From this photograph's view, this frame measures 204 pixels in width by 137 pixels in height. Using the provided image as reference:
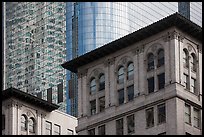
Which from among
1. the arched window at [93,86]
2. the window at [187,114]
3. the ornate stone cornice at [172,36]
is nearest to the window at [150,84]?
the window at [187,114]

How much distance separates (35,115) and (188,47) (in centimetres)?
2652

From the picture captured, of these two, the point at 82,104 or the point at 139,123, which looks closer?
the point at 139,123

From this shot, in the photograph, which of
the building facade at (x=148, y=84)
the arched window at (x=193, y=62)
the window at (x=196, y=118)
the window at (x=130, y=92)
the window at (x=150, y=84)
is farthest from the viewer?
the window at (x=130, y=92)

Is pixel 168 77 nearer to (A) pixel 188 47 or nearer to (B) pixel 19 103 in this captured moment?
(A) pixel 188 47

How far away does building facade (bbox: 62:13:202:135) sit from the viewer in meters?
110

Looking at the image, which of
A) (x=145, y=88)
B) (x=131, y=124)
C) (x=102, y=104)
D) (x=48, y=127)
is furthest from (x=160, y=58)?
(x=48, y=127)

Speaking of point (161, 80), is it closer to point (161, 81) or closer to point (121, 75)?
point (161, 81)

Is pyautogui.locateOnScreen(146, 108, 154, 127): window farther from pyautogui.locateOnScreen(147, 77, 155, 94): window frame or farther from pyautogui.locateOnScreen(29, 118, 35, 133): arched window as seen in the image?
pyautogui.locateOnScreen(29, 118, 35, 133): arched window

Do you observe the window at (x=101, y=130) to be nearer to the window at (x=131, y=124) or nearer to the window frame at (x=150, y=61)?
the window at (x=131, y=124)

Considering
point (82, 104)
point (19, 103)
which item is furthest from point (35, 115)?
point (82, 104)

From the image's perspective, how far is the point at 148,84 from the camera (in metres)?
114

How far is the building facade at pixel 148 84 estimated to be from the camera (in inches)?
4348

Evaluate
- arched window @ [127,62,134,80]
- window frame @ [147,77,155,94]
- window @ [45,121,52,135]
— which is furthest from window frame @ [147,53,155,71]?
window @ [45,121,52,135]

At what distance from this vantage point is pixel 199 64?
11519 centimetres
